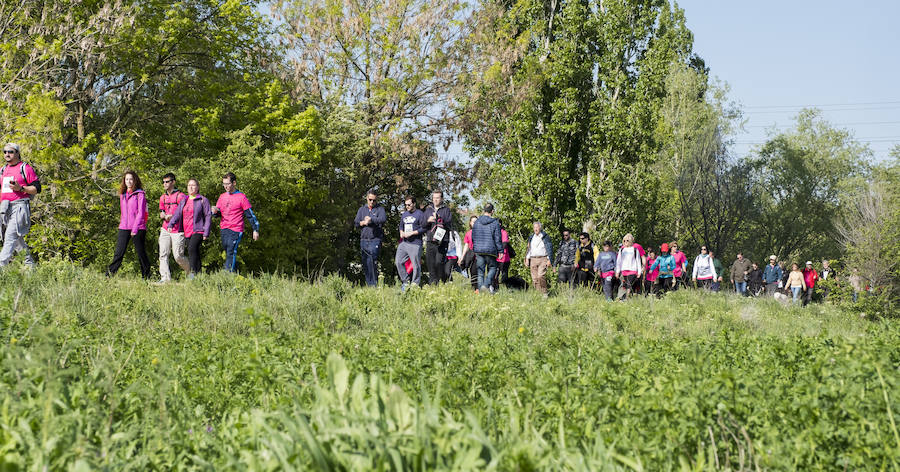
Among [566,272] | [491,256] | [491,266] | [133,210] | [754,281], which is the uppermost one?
[133,210]

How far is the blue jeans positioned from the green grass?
8.76 meters

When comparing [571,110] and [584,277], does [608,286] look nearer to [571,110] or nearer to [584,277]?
[584,277]

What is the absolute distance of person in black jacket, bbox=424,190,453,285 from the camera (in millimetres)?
14531

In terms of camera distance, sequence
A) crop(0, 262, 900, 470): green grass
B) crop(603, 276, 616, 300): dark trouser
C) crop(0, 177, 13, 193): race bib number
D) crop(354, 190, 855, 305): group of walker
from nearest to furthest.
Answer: crop(0, 262, 900, 470): green grass
crop(0, 177, 13, 193): race bib number
crop(354, 190, 855, 305): group of walker
crop(603, 276, 616, 300): dark trouser

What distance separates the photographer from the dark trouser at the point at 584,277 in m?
18.8

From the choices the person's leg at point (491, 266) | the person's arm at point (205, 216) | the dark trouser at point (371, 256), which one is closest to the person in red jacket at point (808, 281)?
the person's leg at point (491, 266)

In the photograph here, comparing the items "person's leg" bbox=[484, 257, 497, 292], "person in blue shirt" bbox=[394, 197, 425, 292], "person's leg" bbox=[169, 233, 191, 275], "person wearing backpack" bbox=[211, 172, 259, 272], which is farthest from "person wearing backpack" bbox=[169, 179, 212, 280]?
"person's leg" bbox=[484, 257, 497, 292]

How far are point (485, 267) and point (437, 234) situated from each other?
1.68 meters

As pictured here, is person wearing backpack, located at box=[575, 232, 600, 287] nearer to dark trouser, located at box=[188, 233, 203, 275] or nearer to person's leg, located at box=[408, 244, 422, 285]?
person's leg, located at box=[408, 244, 422, 285]

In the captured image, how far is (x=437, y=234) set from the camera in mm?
14539

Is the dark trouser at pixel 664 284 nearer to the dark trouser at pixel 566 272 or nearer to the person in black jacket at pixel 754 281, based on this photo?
the dark trouser at pixel 566 272

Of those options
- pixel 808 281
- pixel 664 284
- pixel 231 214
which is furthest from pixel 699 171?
pixel 231 214

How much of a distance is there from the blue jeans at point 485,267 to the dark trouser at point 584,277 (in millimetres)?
3524

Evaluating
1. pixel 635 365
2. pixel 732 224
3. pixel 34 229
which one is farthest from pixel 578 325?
pixel 732 224
